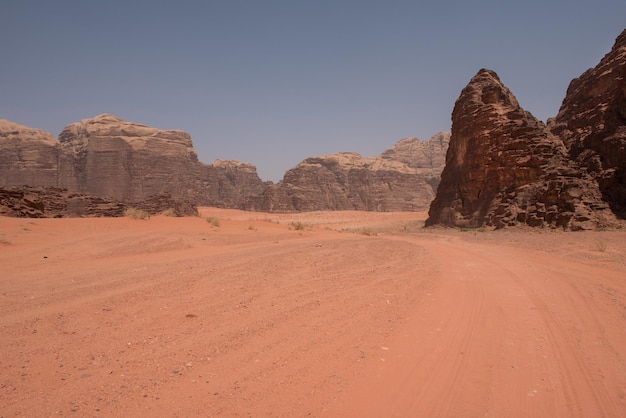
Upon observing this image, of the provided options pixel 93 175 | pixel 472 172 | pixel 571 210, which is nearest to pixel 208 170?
pixel 93 175

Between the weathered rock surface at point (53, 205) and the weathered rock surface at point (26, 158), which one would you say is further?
the weathered rock surface at point (26, 158)

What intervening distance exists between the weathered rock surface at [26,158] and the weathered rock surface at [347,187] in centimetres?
3317

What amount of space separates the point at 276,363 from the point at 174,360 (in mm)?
855

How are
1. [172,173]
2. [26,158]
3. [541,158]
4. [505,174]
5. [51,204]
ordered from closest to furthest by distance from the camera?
[51,204]
[541,158]
[505,174]
[26,158]
[172,173]

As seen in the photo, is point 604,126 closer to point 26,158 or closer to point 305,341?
point 305,341

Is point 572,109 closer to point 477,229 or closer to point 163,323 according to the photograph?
point 477,229

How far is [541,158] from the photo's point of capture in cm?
1919

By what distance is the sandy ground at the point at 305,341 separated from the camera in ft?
8.25

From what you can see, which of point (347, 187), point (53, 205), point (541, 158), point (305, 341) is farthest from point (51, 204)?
point (347, 187)

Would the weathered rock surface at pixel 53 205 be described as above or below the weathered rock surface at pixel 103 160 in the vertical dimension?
below

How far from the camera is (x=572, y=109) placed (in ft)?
74.5

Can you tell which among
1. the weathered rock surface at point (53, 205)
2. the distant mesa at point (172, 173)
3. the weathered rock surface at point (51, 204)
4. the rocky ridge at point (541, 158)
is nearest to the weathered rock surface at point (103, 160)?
the distant mesa at point (172, 173)

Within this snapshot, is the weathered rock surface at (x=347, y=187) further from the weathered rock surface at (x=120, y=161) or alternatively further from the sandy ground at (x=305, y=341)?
the sandy ground at (x=305, y=341)

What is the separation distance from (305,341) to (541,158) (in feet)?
66.4
